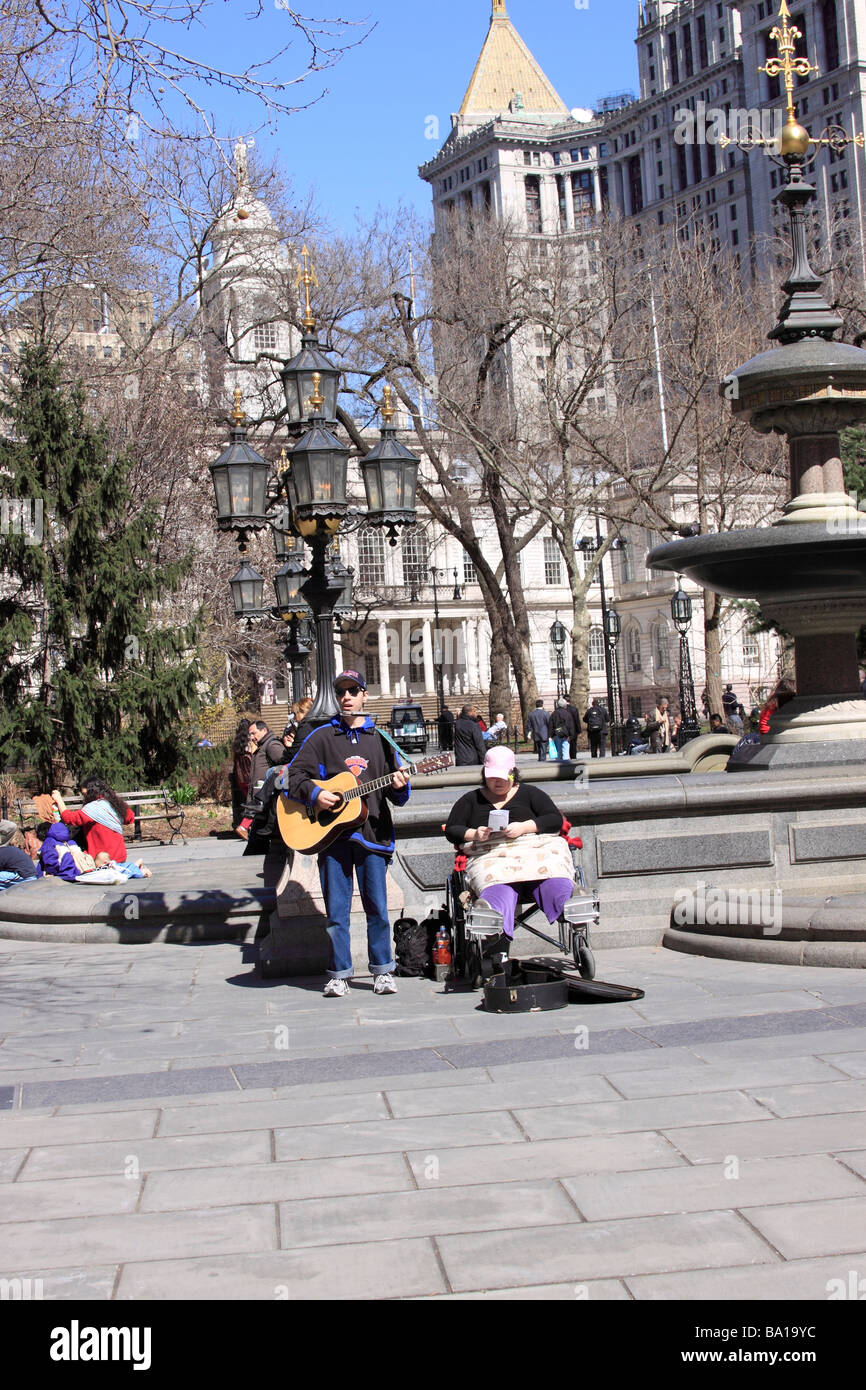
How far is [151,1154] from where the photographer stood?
5203 millimetres

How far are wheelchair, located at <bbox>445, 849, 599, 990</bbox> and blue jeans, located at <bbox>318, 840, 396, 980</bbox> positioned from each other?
1.42 feet

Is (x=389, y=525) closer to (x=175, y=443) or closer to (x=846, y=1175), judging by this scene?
(x=846, y=1175)

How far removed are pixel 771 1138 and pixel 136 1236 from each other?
7.01 ft

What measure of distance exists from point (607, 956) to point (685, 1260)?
5160mm

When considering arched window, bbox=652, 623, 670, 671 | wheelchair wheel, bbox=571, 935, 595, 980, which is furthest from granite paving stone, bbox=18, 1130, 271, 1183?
arched window, bbox=652, 623, 670, 671

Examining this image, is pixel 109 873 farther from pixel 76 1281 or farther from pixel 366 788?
pixel 76 1281

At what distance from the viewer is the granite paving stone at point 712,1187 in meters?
4.30

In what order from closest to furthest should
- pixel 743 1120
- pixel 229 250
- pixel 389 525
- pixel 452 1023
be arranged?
pixel 743 1120
pixel 452 1023
pixel 389 525
pixel 229 250

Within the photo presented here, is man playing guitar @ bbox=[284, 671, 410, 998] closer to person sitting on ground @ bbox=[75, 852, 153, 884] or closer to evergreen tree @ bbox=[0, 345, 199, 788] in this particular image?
person sitting on ground @ bbox=[75, 852, 153, 884]

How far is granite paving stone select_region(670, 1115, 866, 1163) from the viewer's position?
478 centimetres

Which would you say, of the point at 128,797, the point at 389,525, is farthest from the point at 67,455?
the point at 389,525

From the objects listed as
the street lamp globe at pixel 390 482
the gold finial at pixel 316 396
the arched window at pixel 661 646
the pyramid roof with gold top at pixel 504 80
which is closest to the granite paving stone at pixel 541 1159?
the street lamp globe at pixel 390 482

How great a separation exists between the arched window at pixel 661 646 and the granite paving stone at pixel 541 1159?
7007cm
